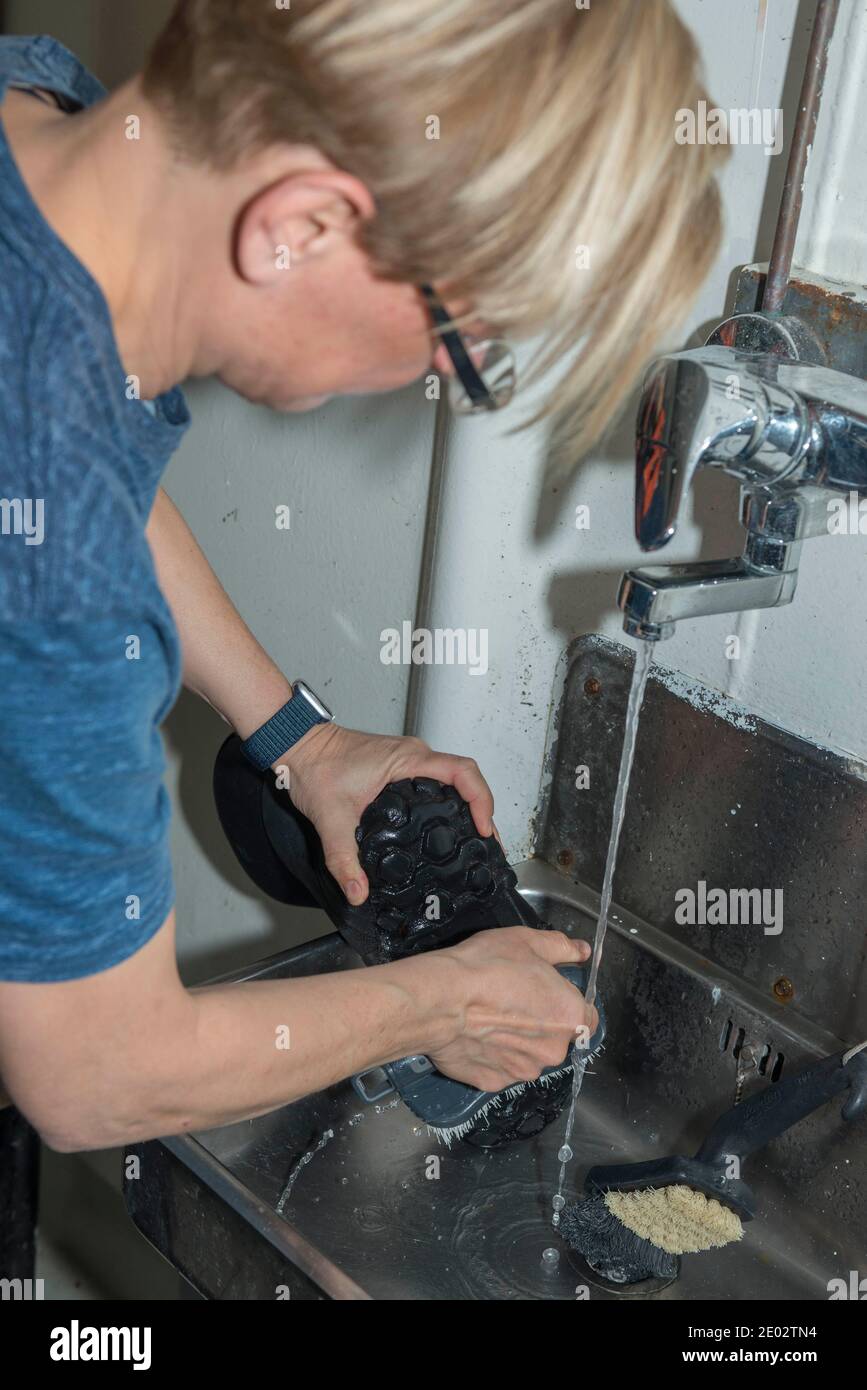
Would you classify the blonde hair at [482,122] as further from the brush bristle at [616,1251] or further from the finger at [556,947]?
the brush bristle at [616,1251]

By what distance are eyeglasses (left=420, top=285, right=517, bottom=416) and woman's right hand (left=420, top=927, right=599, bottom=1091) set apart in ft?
0.91

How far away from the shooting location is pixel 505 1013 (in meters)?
0.75

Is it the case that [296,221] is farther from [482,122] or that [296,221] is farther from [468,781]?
[468,781]

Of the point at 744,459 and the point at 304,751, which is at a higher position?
the point at 744,459

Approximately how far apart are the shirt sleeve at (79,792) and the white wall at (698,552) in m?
0.40

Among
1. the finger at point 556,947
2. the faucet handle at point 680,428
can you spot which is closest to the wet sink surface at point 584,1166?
the finger at point 556,947

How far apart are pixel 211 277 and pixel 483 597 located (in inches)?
17.2

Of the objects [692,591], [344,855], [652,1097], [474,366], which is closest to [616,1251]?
[652,1097]

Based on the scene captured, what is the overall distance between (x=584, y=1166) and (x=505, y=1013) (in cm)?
20

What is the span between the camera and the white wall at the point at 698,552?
761 millimetres

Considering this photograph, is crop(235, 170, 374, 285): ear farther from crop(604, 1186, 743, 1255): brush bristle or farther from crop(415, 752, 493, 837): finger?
crop(604, 1186, 743, 1255): brush bristle

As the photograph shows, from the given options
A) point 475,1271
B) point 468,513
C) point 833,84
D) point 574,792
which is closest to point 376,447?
point 468,513

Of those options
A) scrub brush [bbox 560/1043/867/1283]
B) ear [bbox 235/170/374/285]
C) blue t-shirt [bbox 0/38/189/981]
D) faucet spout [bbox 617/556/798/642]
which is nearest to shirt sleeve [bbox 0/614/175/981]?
blue t-shirt [bbox 0/38/189/981]

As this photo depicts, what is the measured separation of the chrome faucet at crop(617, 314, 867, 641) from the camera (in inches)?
26.0
